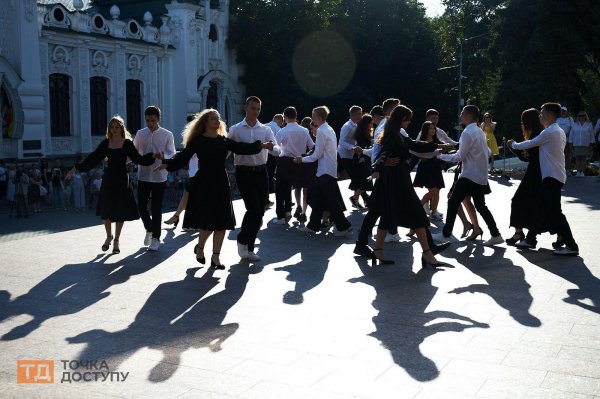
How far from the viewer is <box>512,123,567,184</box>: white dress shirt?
983 cm

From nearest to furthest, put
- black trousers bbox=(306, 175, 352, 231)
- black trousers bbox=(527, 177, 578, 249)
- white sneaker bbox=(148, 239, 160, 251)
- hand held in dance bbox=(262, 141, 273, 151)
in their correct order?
1. hand held in dance bbox=(262, 141, 273, 151)
2. black trousers bbox=(527, 177, 578, 249)
3. white sneaker bbox=(148, 239, 160, 251)
4. black trousers bbox=(306, 175, 352, 231)

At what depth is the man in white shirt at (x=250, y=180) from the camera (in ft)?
31.2

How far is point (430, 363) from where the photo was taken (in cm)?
546

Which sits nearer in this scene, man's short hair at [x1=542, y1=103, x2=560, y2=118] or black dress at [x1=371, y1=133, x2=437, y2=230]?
black dress at [x1=371, y1=133, x2=437, y2=230]

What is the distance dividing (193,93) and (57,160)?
9735mm

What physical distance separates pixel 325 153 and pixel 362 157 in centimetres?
195

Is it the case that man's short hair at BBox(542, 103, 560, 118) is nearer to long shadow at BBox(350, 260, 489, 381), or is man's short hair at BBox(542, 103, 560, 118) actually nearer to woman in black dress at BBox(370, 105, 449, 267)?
woman in black dress at BBox(370, 105, 449, 267)

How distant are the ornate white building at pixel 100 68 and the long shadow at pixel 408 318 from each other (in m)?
20.9

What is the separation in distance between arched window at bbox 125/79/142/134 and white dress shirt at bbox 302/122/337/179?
21.9 metres

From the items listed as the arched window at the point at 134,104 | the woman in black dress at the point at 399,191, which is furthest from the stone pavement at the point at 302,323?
the arched window at the point at 134,104

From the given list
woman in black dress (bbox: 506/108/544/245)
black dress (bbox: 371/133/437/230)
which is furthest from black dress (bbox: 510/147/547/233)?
black dress (bbox: 371/133/437/230)

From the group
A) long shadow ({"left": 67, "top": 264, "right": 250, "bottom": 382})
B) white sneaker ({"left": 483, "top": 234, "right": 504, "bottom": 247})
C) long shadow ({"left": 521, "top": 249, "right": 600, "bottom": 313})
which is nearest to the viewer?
long shadow ({"left": 67, "top": 264, "right": 250, "bottom": 382})

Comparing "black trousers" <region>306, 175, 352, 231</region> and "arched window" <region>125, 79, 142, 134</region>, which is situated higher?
"arched window" <region>125, 79, 142, 134</region>

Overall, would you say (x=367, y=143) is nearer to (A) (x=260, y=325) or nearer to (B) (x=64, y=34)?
(A) (x=260, y=325)
